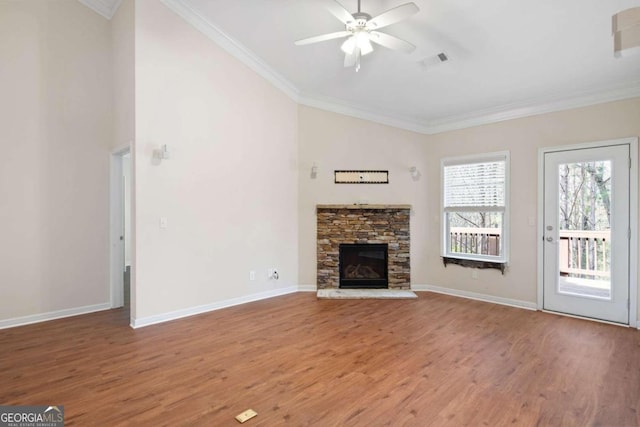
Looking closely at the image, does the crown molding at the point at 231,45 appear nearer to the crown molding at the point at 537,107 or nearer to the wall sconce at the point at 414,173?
the wall sconce at the point at 414,173

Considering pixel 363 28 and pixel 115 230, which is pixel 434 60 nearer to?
pixel 363 28

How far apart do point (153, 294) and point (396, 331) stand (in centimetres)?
282

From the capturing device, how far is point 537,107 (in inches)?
174

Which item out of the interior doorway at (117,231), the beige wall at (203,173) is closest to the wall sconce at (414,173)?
the beige wall at (203,173)

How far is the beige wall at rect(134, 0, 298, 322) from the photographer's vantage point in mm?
3545

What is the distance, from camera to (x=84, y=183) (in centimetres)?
410

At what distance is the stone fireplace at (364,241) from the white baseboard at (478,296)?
343mm

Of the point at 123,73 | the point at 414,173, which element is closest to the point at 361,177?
the point at 414,173

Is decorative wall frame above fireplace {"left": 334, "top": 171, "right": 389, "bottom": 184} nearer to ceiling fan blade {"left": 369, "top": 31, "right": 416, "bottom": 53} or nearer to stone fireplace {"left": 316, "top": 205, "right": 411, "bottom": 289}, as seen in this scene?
stone fireplace {"left": 316, "top": 205, "right": 411, "bottom": 289}

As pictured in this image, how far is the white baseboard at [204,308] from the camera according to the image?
3513 mm

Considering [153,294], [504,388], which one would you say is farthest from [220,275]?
[504,388]

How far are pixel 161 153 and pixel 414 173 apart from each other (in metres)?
3.98

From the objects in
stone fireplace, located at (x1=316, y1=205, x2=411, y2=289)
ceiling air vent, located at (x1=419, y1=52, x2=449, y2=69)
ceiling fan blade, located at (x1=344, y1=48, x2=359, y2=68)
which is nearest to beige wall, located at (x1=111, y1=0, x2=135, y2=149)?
ceiling fan blade, located at (x1=344, y1=48, x2=359, y2=68)

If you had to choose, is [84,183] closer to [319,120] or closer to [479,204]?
[319,120]
